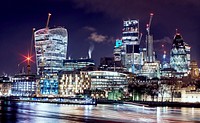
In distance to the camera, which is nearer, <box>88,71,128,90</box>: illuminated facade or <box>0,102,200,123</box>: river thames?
<box>0,102,200,123</box>: river thames

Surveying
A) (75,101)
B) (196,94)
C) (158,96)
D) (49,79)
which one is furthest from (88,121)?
(49,79)

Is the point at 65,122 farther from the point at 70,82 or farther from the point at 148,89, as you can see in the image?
the point at 70,82

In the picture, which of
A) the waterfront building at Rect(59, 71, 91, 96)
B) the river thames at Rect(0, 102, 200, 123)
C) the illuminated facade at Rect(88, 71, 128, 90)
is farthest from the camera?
the illuminated facade at Rect(88, 71, 128, 90)

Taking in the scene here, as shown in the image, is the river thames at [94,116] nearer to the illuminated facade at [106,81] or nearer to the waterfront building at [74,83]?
the waterfront building at [74,83]

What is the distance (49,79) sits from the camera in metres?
198

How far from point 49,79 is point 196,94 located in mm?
90396

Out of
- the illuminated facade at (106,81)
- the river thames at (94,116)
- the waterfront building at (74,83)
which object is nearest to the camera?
the river thames at (94,116)

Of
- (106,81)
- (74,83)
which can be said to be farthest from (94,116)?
(106,81)

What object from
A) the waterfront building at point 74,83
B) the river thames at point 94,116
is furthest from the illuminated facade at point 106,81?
the river thames at point 94,116

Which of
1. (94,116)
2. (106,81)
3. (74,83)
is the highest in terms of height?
(106,81)

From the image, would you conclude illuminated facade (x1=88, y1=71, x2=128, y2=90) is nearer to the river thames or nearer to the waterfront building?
the waterfront building

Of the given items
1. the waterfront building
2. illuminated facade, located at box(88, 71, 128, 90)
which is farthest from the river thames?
illuminated facade, located at box(88, 71, 128, 90)

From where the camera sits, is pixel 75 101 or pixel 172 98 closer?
pixel 75 101

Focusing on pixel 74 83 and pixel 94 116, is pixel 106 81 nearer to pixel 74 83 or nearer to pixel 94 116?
pixel 74 83
